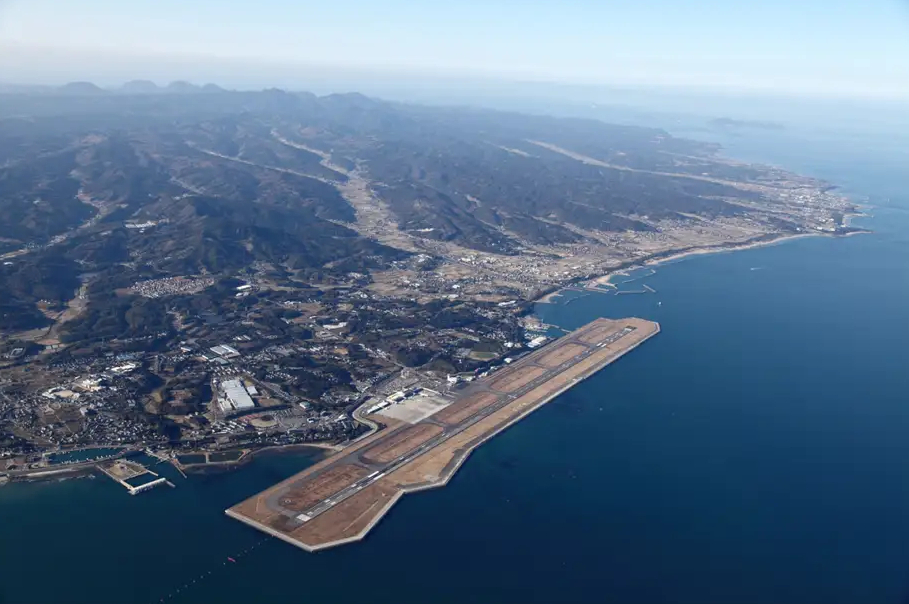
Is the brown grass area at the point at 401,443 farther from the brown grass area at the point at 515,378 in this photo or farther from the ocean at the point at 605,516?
the brown grass area at the point at 515,378

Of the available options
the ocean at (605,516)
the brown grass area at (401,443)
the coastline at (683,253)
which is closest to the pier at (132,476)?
the ocean at (605,516)

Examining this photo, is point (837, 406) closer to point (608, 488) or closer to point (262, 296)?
point (608, 488)

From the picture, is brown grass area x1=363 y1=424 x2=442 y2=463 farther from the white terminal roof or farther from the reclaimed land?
the white terminal roof

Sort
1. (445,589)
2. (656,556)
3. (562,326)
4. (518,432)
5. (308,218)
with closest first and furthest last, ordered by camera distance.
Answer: (445,589) < (656,556) < (518,432) < (562,326) < (308,218)

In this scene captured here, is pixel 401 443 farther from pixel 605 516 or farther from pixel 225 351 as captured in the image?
pixel 225 351

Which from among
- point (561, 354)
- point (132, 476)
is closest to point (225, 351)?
point (132, 476)

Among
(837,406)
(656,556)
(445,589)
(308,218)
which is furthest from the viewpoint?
(308,218)

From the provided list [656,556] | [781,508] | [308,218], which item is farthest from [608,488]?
[308,218]
